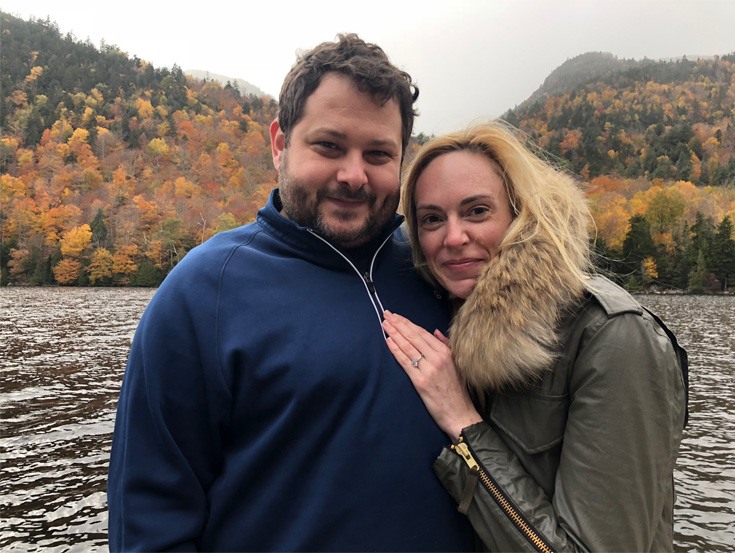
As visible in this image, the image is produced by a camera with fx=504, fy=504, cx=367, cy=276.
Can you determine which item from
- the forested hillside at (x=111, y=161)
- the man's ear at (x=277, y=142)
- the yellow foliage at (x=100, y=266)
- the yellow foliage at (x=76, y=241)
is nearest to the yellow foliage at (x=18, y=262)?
the forested hillside at (x=111, y=161)

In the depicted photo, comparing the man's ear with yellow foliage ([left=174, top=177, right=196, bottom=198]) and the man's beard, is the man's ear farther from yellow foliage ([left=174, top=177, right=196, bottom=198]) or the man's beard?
yellow foliage ([left=174, top=177, right=196, bottom=198])

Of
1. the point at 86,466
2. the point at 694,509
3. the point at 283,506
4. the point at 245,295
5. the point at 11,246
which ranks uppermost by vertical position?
the point at 245,295

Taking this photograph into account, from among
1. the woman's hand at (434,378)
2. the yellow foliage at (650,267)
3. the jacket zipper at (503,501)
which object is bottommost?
the yellow foliage at (650,267)

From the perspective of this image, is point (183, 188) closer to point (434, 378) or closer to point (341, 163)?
point (341, 163)

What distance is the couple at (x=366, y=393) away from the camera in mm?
1720

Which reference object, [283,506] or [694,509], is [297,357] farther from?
[694,509]

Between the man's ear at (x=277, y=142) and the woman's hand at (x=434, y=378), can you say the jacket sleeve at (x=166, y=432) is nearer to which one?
the woman's hand at (x=434, y=378)

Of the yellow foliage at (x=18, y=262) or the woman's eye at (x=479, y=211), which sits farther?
the yellow foliage at (x=18, y=262)

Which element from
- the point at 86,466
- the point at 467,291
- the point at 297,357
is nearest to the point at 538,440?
the point at 467,291

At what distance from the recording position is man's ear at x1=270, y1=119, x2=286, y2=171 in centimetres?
236

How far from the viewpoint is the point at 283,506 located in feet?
5.96

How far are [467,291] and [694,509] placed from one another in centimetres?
875

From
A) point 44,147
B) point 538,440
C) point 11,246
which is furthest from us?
point 44,147

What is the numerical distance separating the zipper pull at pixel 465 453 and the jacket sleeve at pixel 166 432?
887 millimetres
